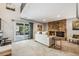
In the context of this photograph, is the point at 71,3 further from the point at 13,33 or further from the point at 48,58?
the point at 13,33

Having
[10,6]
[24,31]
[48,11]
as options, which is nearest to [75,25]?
[48,11]

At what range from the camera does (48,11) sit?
1.87 metres

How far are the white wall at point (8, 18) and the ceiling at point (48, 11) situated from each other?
15 centimetres

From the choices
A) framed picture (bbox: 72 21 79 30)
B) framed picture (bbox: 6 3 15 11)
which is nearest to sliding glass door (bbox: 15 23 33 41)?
→ framed picture (bbox: 6 3 15 11)

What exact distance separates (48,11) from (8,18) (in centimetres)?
88

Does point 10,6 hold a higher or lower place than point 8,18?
higher

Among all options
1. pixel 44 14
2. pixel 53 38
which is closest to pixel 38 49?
pixel 53 38

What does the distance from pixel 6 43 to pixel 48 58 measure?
3.14ft

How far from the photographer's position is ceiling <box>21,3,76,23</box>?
5.87ft

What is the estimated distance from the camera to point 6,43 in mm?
1866

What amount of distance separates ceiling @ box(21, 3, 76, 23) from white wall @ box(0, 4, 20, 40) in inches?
5.8

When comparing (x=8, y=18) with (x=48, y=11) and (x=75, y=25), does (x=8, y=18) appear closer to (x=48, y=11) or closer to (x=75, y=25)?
(x=48, y=11)

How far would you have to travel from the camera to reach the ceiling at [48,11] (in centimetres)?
179

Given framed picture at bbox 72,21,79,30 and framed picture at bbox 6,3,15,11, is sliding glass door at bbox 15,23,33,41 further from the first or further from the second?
framed picture at bbox 72,21,79,30
